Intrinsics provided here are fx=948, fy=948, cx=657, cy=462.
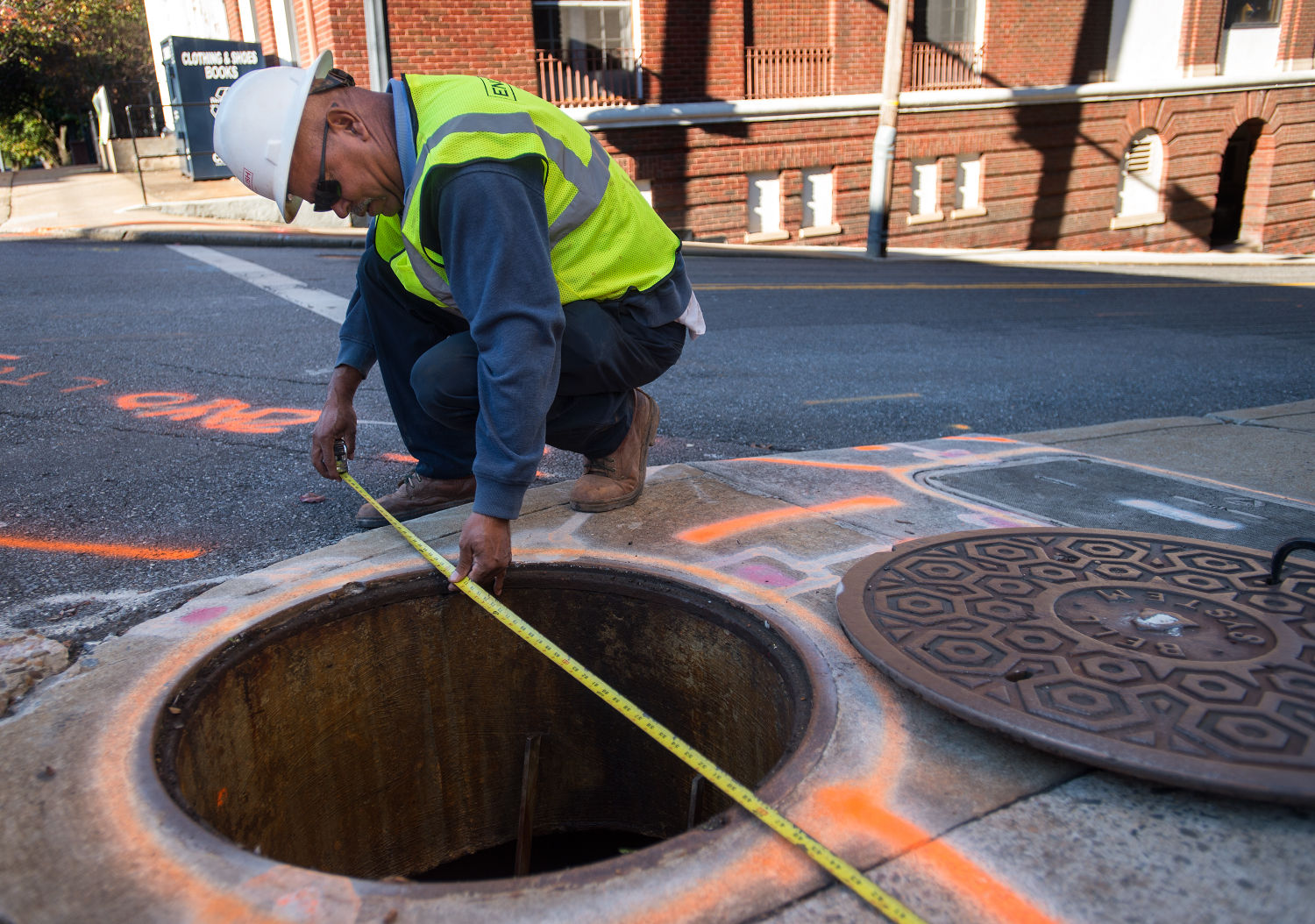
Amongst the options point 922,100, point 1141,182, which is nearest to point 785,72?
point 922,100

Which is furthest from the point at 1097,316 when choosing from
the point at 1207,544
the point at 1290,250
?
the point at 1290,250

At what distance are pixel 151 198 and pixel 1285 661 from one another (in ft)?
53.0

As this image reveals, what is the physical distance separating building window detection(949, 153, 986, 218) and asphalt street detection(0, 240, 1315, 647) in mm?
8093

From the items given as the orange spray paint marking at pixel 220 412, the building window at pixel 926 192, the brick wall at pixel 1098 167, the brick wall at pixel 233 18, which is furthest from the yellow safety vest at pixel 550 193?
the brick wall at pixel 233 18

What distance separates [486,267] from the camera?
1912mm

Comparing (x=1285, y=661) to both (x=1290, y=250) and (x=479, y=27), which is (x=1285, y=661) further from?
(x=1290, y=250)

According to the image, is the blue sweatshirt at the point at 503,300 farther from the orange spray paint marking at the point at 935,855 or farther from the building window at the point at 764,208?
the building window at the point at 764,208

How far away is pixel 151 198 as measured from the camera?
14.5 m

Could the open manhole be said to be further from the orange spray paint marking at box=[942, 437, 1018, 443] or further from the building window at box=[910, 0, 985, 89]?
the building window at box=[910, 0, 985, 89]

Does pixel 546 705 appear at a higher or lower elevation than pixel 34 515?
lower

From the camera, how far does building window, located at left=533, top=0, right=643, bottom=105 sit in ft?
48.5

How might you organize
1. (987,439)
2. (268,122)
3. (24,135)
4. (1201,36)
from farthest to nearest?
(24,135) < (1201,36) < (987,439) < (268,122)

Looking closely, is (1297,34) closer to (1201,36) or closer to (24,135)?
(1201,36)

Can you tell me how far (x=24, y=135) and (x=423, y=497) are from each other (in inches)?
1213
